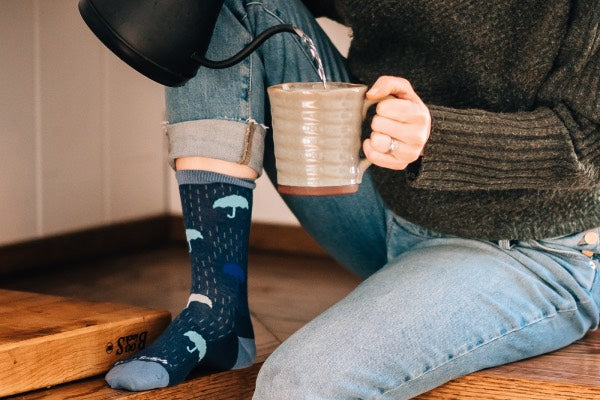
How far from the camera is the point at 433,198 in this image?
1.10m

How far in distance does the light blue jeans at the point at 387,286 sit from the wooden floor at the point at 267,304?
0.03 metres

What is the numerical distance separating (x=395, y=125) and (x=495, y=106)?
0.90ft

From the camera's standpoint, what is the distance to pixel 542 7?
104 cm

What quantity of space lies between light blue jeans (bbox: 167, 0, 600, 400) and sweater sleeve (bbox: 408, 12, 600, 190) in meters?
0.11

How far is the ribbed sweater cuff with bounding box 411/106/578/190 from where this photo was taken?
0.95 meters

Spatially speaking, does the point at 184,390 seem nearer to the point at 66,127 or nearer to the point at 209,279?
the point at 209,279

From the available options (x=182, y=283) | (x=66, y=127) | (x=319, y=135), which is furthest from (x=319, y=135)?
(x=66, y=127)

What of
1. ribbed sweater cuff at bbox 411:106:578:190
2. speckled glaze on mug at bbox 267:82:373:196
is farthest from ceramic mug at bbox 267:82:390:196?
ribbed sweater cuff at bbox 411:106:578:190

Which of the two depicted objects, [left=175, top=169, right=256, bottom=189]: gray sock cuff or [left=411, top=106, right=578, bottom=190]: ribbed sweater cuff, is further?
[left=175, top=169, right=256, bottom=189]: gray sock cuff

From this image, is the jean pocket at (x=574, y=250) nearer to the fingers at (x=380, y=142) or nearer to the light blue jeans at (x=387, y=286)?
the light blue jeans at (x=387, y=286)

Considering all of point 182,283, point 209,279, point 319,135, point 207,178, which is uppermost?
point 319,135

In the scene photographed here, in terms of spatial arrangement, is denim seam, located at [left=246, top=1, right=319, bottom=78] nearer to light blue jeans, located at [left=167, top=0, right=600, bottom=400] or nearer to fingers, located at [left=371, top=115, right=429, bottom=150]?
light blue jeans, located at [left=167, top=0, right=600, bottom=400]

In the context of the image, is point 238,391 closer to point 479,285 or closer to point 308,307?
point 479,285

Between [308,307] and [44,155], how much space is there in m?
0.68
